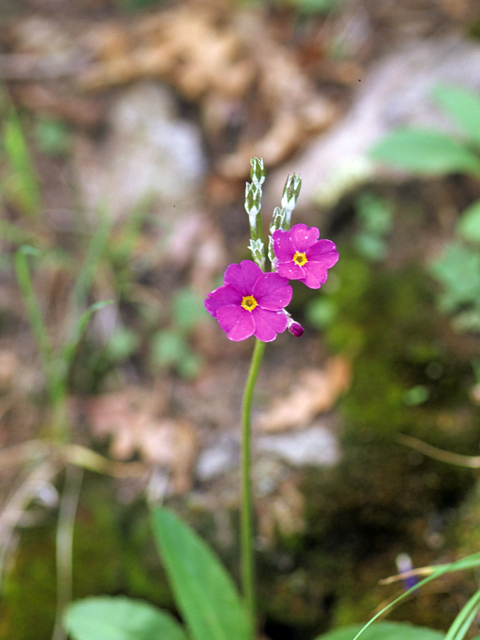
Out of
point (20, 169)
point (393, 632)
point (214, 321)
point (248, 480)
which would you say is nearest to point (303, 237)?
point (248, 480)

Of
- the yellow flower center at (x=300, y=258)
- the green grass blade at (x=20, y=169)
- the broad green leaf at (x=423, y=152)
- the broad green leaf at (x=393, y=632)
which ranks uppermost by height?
the green grass blade at (x=20, y=169)

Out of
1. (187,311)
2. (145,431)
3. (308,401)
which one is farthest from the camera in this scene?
(187,311)

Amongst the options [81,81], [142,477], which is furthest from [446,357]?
[81,81]

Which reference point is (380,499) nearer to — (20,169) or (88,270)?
(88,270)

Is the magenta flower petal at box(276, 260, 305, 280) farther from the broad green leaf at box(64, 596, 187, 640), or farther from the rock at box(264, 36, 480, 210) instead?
the rock at box(264, 36, 480, 210)

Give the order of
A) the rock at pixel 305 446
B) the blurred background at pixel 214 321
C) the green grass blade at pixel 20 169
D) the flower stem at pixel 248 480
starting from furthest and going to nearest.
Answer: the green grass blade at pixel 20 169
the rock at pixel 305 446
the blurred background at pixel 214 321
the flower stem at pixel 248 480

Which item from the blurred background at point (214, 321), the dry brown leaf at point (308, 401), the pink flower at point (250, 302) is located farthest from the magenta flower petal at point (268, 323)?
the dry brown leaf at point (308, 401)

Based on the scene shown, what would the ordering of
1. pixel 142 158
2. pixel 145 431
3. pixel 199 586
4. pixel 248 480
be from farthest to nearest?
pixel 142 158 < pixel 145 431 < pixel 199 586 < pixel 248 480

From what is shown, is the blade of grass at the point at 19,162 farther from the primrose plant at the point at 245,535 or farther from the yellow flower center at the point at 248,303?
the yellow flower center at the point at 248,303
